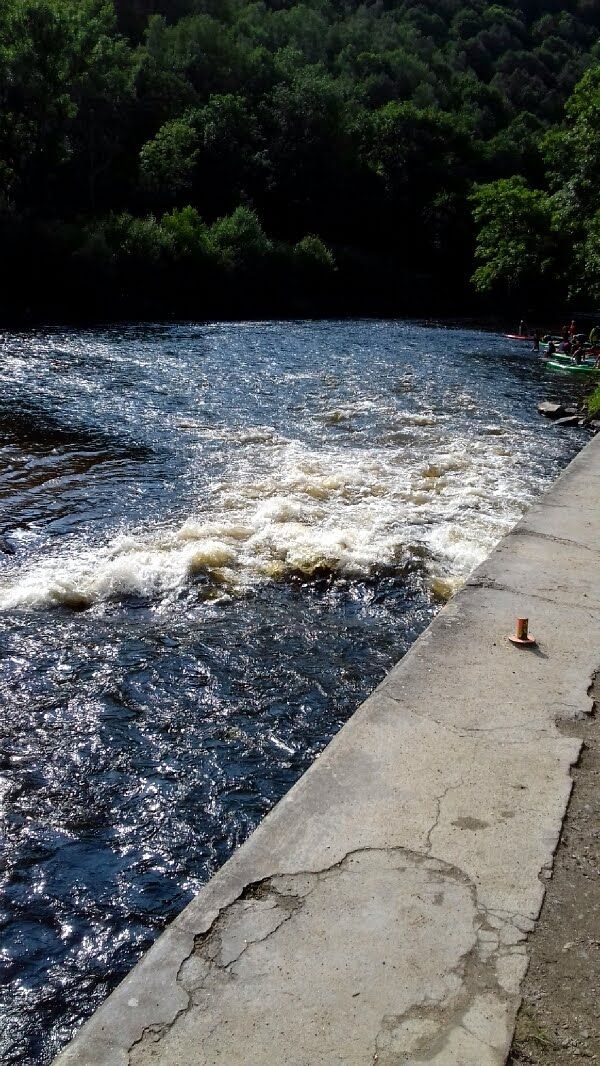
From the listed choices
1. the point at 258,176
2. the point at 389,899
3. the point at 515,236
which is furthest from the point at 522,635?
the point at 258,176

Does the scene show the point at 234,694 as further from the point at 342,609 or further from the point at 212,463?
the point at 212,463

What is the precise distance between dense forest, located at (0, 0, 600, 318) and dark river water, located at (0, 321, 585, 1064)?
1538 centimetres

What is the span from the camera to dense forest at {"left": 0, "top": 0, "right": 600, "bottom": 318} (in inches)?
1380

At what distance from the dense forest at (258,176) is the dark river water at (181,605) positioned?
50.5ft

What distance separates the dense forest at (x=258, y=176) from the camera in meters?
35.1

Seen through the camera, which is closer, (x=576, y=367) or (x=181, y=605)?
(x=181, y=605)

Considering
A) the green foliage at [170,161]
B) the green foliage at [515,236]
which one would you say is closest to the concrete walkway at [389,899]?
the green foliage at [515,236]

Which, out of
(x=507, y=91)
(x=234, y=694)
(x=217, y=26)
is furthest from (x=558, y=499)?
(x=507, y=91)

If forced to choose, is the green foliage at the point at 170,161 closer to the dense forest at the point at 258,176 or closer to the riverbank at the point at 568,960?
the dense forest at the point at 258,176

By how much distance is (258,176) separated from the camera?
52.7m

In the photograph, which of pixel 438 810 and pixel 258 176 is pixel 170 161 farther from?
pixel 438 810

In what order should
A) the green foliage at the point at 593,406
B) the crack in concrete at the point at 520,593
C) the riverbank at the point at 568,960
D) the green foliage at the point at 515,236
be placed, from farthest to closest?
the green foliage at the point at 515,236 < the green foliage at the point at 593,406 < the crack in concrete at the point at 520,593 < the riverbank at the point at 568,960

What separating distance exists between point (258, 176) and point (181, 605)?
163 feet

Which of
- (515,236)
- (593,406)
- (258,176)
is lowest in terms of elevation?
(593,406)
